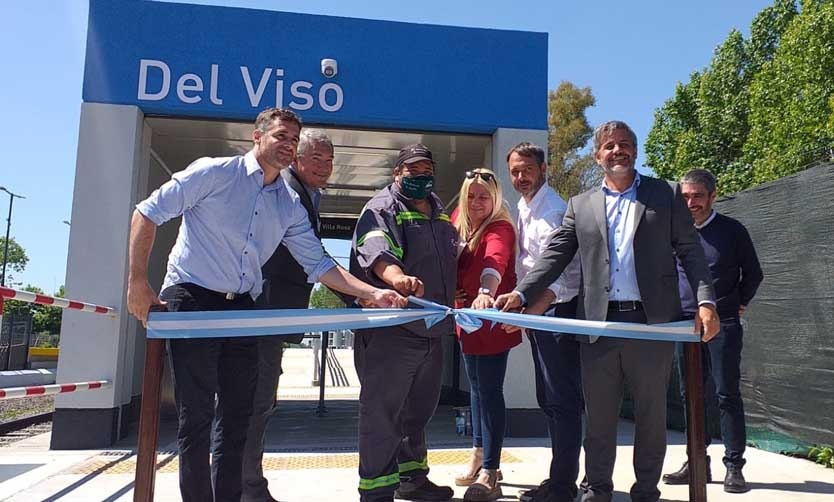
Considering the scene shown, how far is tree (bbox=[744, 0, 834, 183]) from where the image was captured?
20078 millimetres

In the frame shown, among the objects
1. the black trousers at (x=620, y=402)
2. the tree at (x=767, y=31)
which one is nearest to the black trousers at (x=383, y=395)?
the black trousers at (x=620, y=402)

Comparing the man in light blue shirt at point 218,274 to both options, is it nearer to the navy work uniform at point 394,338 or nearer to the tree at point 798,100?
the navy work uniform at point 394,338

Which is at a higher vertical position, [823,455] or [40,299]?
[40,299]

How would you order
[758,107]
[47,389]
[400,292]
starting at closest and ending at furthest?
[400,292], [47,389], [758,107]

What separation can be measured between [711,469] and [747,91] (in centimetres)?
2581

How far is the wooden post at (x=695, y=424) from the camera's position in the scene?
9.70 feet

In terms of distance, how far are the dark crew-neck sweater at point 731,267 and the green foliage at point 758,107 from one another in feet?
56.7

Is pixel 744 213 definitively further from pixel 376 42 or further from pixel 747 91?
pixel 747 91

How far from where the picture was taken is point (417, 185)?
10.8 ft

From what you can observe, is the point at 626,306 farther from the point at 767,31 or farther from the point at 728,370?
the point at 767,31

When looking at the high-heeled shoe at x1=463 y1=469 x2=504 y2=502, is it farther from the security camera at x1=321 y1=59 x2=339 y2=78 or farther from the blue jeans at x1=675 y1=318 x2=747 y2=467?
the security camera at x1=321 y1=59 x2=339 y2=78

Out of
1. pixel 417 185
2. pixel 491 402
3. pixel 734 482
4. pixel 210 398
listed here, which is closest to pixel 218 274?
pixel 210 398

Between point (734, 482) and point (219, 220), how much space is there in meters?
3.50

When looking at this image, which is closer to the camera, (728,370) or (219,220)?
(219,220)
